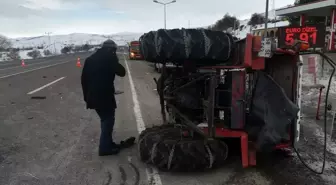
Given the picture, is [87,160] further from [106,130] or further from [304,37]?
[304,37]

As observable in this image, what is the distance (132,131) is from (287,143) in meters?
2.91

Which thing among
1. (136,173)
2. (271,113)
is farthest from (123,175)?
(271,113)

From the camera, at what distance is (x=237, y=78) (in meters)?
4.12

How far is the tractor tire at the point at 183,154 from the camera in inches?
158

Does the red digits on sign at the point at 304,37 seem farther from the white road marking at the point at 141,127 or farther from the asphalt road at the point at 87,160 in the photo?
the asphalt road at the point at 87,160

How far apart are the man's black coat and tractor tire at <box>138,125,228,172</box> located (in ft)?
3.06

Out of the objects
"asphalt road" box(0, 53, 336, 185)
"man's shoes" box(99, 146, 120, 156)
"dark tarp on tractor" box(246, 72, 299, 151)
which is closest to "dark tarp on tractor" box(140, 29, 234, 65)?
"dark tarp on tractor" box(246, 72, 299, 151)

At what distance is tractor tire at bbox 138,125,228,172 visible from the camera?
4016 mm

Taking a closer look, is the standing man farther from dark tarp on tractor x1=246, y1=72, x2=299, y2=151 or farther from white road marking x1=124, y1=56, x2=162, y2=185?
dark tarp on tractor x1=246, y1=72, x2=299, y2=151

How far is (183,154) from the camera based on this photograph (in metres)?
4.02

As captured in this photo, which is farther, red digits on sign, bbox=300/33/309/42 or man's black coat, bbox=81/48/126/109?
red digits on sign, bbox=300/33/309/42

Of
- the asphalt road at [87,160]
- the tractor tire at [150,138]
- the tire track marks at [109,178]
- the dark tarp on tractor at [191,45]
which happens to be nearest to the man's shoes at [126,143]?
the asphalt road at [87,160]

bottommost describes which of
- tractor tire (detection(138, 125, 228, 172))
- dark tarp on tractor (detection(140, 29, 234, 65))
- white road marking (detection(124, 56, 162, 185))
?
white road marking (detection(124, 56, 162, 185))

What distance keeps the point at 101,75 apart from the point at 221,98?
1.76 m
